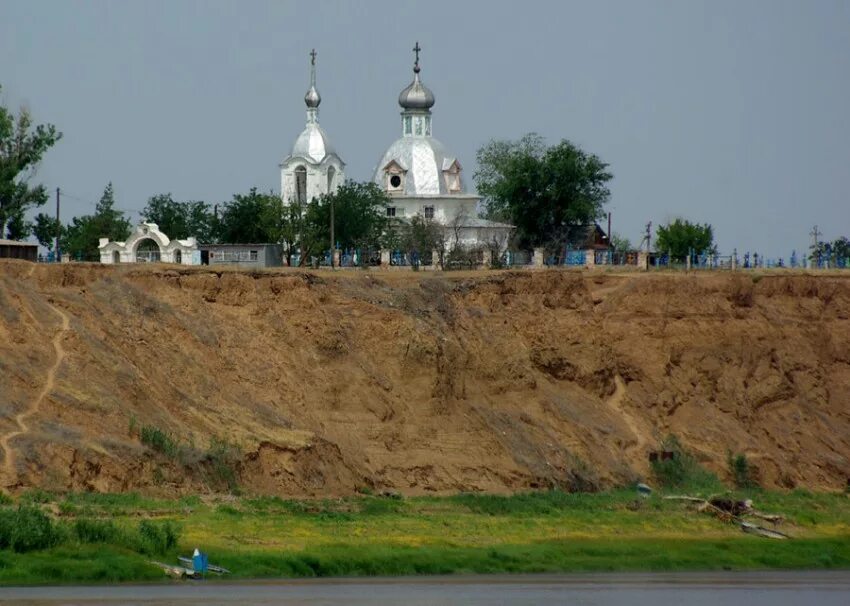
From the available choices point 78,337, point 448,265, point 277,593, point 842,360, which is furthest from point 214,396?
point 842,360

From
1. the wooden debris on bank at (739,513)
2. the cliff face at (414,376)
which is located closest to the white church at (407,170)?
the cliff face at (414,376)

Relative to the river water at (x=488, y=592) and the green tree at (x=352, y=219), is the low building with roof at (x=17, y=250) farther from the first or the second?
the river water at (x=488, y=592)

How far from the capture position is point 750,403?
266 feet

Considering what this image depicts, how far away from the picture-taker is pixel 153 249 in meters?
86.2

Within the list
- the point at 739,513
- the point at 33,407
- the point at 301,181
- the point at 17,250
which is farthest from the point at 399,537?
the point at 301,181

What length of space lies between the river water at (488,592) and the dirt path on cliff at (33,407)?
6.76m

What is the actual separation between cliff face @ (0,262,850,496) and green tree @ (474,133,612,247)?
1763cm

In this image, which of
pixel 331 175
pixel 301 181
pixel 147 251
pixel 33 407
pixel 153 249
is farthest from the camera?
pixel 331 175

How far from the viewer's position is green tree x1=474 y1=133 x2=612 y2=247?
102 metres

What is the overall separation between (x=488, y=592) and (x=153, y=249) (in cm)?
3429

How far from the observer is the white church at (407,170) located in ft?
361

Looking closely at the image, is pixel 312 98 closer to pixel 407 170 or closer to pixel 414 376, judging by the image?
pixel 407 170

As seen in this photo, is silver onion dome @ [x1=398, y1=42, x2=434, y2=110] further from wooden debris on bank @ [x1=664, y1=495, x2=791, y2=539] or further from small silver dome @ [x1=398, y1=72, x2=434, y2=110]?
wooden debris on bank @ [x1=664, y1=495, x2=791, y2=539]

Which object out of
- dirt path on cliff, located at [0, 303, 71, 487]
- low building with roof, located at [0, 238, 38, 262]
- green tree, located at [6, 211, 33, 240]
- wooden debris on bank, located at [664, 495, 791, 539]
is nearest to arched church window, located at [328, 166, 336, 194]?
green tree, located at [6, 211, 33, 240]
